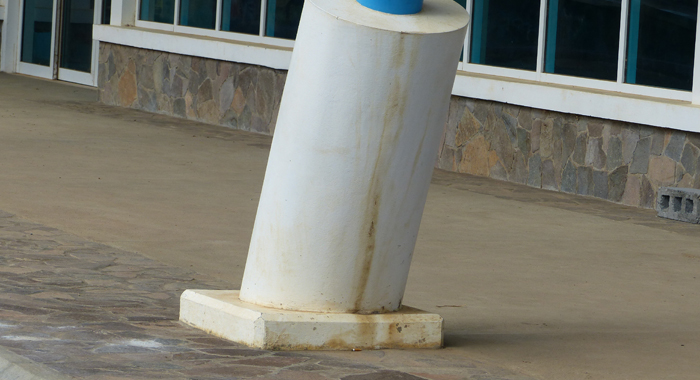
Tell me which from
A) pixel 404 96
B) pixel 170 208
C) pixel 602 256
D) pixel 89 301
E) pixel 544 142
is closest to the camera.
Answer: pixel 404 96

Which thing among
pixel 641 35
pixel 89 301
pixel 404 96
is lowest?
pixel 89 301

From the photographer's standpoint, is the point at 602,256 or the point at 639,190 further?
the point at 639,190

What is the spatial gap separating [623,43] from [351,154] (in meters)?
6.19

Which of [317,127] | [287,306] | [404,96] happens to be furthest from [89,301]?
[404,96]

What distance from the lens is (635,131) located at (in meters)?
9.96

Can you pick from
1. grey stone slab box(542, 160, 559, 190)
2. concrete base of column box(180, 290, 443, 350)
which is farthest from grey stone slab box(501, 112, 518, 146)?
concrete base of column box(180, 290, 443, 350)

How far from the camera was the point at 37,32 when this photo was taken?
68.4 ft

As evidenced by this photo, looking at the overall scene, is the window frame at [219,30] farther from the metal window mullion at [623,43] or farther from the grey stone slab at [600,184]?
the grey stone slab at [600,184]

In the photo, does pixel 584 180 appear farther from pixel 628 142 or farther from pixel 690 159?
pixel 690 159

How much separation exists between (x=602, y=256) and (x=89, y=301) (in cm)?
354

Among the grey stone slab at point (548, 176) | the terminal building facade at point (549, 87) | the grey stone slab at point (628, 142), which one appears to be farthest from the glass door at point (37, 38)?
the grey stone slab at point (628, 142)

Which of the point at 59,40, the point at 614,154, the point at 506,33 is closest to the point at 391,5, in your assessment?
the point at 614,154

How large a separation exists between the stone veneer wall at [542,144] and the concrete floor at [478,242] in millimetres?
278

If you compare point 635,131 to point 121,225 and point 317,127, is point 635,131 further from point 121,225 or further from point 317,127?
point 317,127
